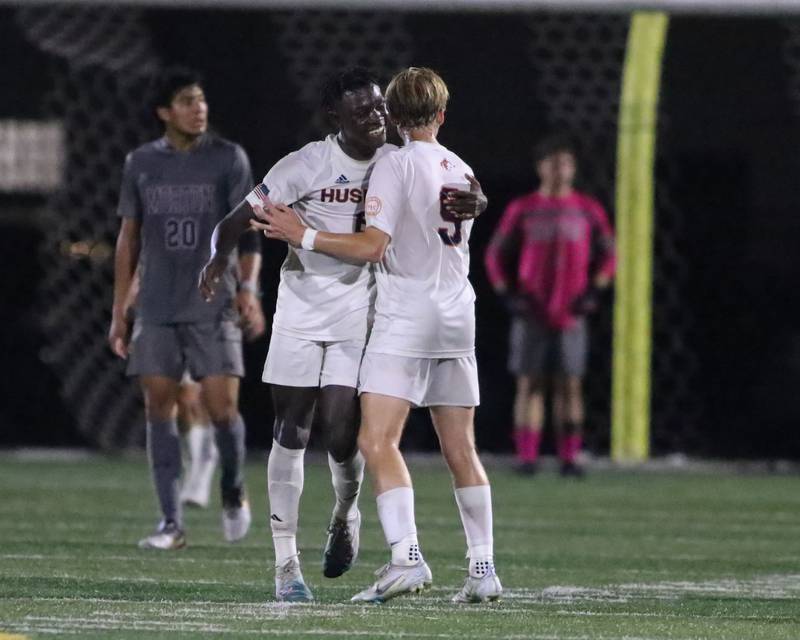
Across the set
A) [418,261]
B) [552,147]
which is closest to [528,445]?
[552,147]

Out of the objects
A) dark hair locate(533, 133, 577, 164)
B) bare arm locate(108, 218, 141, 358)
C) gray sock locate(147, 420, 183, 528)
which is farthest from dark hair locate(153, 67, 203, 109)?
dark hair locate(533, 133, 577, 164)

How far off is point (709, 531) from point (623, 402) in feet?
12.7

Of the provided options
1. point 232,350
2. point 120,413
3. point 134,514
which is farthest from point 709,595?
point 120,413

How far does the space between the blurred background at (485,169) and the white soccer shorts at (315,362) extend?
713 cm

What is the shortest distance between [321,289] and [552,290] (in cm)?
Result: 697

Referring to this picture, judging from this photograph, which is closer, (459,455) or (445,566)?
(459,455)

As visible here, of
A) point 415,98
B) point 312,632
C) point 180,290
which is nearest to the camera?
point 312,632

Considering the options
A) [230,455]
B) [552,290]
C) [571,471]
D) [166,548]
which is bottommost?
[571,471]

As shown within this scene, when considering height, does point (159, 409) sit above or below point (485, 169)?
below

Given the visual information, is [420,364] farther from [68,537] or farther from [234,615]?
[68,537]

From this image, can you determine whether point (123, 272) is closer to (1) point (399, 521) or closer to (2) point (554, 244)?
(1) point (399, 521)

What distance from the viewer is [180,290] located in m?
8.47

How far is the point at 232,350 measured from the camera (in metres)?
8.52

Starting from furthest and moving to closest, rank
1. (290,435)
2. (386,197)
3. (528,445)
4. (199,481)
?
(528,445) → (199,481) → (290,435) → (386,197)
